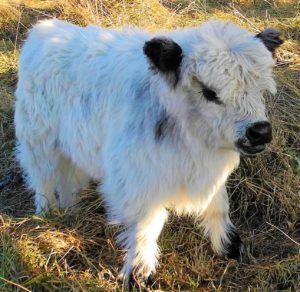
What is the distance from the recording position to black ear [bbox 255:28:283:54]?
2.93m

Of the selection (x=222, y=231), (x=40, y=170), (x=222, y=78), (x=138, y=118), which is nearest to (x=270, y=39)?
(x=222, y=78)

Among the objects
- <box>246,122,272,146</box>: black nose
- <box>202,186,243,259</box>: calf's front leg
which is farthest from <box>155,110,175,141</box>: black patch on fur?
<box>202,186,243,259</box>: calf's front leg

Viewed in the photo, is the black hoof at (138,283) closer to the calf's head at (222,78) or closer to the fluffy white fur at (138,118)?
the fluffy white fur at (138,118)

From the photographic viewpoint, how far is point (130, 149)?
3086mm

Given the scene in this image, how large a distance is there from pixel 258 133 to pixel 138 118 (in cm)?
76

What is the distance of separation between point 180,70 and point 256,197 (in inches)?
69.6

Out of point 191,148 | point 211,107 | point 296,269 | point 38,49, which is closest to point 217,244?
point 296,269

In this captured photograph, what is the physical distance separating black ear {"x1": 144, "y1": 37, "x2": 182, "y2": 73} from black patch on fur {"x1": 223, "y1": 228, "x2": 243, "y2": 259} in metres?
1.59

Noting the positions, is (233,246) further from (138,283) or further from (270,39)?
(270,39)

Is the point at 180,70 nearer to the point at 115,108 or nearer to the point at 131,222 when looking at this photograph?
the point at 115,108

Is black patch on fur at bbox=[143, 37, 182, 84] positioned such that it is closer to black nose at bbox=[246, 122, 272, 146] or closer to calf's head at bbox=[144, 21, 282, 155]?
calf's head at bbox=[144, 21, 282, 155]

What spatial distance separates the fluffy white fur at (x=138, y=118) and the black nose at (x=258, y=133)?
3 centimetres

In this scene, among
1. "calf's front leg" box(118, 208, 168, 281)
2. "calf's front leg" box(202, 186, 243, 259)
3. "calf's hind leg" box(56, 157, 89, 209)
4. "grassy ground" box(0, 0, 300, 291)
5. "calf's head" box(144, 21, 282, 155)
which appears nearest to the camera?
"calf's head" box(144, 21, 282, 155)

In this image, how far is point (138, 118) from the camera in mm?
3055
